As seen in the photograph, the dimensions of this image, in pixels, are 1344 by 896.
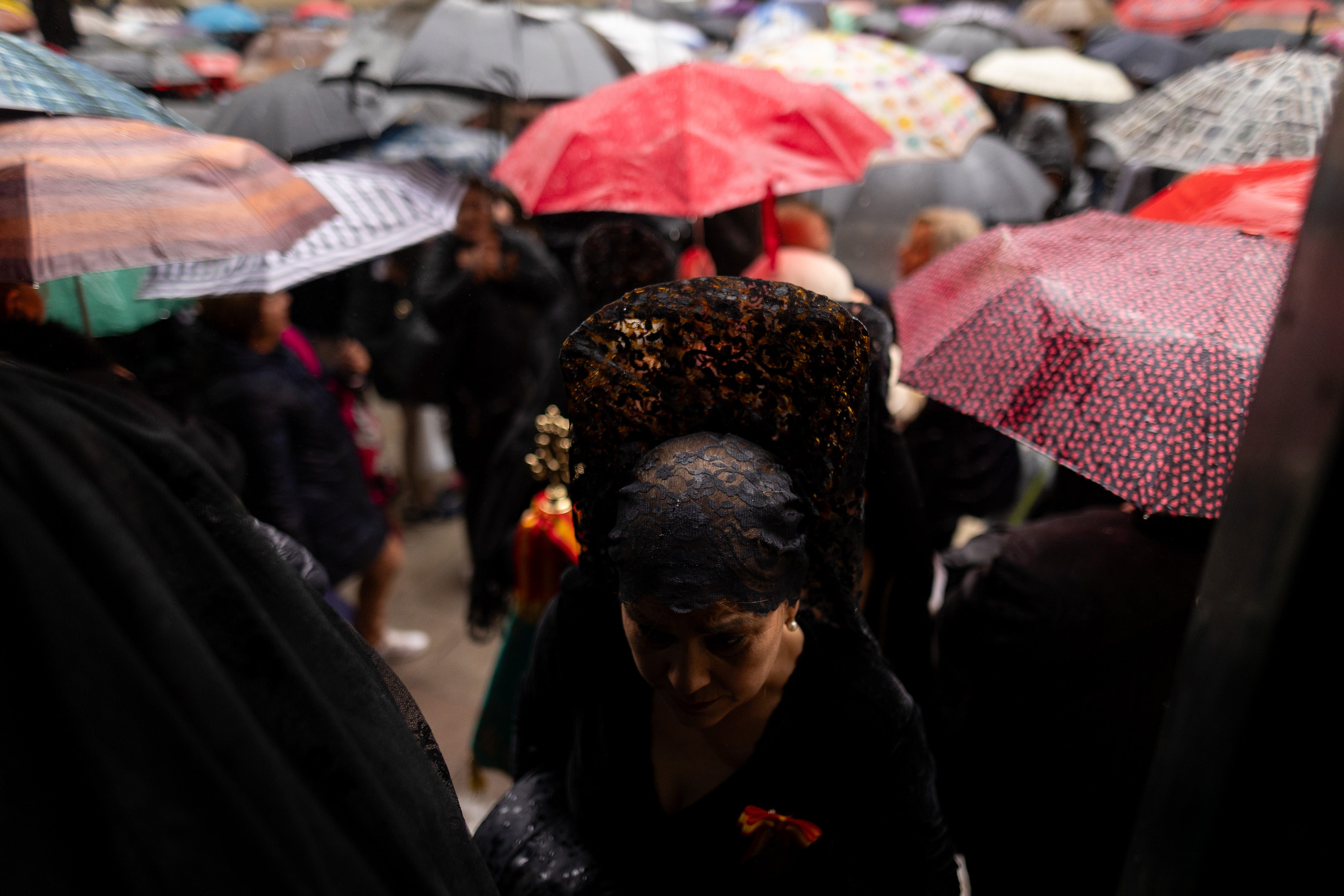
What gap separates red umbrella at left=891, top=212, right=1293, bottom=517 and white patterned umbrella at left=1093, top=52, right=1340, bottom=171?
981 millimetres

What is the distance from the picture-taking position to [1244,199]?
1.90 metres

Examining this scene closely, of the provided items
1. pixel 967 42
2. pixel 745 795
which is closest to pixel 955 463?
pixel 745 795

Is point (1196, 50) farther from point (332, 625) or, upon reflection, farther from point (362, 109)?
point (332, 625)

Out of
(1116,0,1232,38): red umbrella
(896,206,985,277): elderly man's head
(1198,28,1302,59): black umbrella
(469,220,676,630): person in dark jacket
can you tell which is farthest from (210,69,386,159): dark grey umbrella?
(1116,0,1232,38): red umbrella

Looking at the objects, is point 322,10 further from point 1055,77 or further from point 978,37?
point 1055,77

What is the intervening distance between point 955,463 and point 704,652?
1.94 metres

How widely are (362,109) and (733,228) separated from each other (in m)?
1.71

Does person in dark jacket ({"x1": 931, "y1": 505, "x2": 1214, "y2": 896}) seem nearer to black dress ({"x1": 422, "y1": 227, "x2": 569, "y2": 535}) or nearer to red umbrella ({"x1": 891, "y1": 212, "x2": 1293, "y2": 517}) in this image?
red umbrella ({"x1": 891, "y1": 212, "x2": 1293, "y2": 517})

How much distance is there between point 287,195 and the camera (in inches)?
69.3

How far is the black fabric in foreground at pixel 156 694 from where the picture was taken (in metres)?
0.53

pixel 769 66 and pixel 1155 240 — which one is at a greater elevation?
pixel 769 66

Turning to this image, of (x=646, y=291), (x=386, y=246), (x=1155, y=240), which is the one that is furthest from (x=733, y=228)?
(x=646, y=291)

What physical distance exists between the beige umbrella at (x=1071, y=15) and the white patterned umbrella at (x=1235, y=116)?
4.86m

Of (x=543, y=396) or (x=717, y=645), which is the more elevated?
(x=717, y=645)
